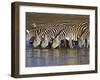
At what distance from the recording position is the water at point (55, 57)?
210cm

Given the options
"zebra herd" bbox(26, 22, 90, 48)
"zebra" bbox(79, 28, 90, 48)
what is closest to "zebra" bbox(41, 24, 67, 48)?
"zebra herd" bbox(26, 22, 90, 48)

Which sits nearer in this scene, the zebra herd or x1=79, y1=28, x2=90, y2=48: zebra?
the zebra herd

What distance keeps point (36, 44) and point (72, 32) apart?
1.17 feet

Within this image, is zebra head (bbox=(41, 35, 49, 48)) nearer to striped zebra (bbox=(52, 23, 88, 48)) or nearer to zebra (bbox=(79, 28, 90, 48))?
striped zebra (bbox=(52, 23, 88, 48))

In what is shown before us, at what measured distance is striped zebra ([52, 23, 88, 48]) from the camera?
86.4 inches

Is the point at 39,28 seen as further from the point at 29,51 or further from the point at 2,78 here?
the point at 2,78

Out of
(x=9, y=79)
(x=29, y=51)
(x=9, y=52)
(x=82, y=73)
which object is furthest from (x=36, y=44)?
(x=82, y=73)

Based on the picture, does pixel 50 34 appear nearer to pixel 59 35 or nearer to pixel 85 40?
pixel 59 35

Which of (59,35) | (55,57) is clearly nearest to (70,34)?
(59,35)

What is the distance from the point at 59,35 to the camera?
2.20m

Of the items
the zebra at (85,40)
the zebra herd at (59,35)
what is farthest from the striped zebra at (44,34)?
the zebra at (85,40)

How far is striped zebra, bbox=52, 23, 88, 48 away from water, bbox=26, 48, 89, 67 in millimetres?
69

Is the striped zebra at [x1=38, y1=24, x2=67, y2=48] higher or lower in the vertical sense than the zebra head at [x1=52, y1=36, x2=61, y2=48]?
higher

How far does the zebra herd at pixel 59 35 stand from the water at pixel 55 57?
0.15 feet
